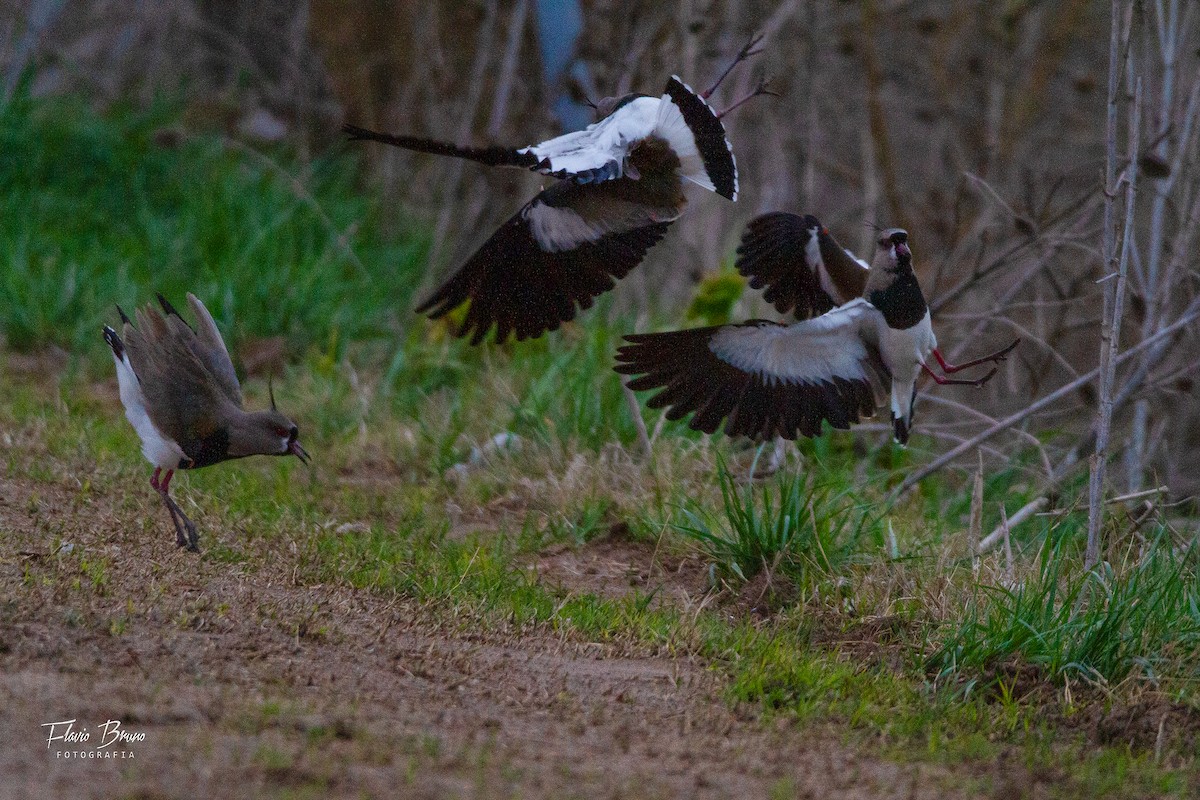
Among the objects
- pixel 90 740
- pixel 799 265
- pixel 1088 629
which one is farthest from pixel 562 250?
pixel 90 740

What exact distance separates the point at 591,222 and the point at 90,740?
2.26 metres

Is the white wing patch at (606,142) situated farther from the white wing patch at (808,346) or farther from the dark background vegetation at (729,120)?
the dark background vegetation at (729,120)

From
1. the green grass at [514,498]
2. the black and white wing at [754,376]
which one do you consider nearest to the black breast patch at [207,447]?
the green grass at [514,498]

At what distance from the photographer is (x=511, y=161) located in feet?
12.2

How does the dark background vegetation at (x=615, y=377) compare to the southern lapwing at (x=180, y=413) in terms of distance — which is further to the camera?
the southern lapwing at (x=180, y=413)

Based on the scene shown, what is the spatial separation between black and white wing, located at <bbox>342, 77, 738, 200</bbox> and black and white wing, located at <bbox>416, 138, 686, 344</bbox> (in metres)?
0.07

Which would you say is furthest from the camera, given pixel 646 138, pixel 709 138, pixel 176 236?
pixel 176 236

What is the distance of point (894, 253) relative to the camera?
12.0ft

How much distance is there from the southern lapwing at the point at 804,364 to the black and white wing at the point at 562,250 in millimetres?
497

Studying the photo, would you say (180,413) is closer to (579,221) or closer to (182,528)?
(182,528)

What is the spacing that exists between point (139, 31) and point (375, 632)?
7.62m

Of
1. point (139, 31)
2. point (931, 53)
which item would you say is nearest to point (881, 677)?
point (931, 53)

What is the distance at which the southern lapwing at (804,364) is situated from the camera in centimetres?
367

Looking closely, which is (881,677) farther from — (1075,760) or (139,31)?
(139,31)
